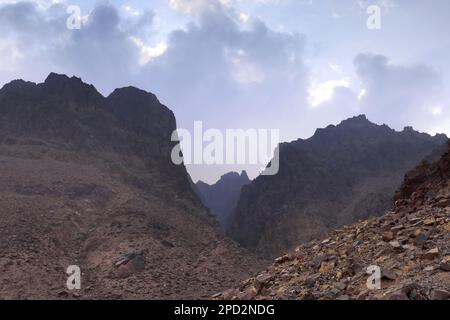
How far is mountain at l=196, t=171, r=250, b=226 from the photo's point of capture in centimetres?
15638

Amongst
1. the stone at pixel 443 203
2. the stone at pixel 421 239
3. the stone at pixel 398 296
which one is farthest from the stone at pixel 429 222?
the stone at pixel 398 296

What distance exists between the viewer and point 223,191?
169m

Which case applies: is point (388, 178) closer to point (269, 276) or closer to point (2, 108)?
point (2, 108)

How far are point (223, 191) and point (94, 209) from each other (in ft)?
406

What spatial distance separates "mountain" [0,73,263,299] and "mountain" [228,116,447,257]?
20.7 meters

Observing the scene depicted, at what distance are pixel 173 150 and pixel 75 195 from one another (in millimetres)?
33565

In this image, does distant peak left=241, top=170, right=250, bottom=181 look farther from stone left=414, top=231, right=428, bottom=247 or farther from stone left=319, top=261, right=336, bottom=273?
stone left=414, top=231, right=428, bottom=247

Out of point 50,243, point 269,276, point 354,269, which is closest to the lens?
point 354,269

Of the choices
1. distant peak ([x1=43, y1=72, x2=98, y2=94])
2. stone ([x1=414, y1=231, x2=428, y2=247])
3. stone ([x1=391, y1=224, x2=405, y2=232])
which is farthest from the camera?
distant peak ([x1=43, y1=72, x2=98, y2=94])

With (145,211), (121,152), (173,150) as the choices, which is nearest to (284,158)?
(173,150)

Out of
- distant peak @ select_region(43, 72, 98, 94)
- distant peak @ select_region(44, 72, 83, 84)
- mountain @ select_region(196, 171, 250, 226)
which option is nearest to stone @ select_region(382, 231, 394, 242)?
distant peak @ select_region(43, 72, 98, 94)

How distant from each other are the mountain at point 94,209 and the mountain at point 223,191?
77.3 m

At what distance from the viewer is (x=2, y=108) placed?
68750 millimetres

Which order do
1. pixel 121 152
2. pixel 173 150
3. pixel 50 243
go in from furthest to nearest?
→ 1. pixel 173 150
2. pixel 121 152
3. pixel 50 243
